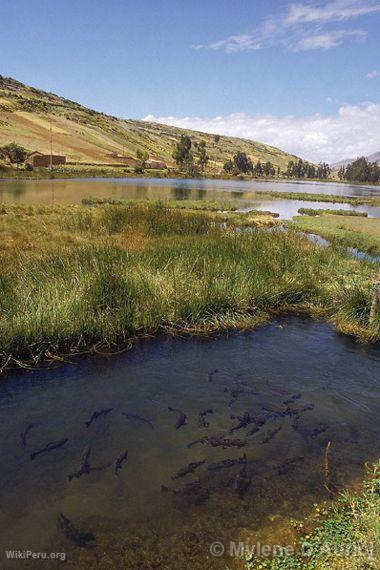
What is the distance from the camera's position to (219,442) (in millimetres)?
7344

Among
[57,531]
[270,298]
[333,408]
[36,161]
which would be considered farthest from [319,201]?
[36,161]

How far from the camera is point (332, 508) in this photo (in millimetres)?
5969

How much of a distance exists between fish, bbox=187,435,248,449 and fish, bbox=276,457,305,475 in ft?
2.50

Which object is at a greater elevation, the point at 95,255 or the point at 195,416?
the point at 95,255

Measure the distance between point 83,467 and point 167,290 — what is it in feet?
21.4

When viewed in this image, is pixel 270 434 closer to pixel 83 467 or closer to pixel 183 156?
pixel 83 467

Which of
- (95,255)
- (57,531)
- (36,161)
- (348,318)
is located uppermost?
(36,161)

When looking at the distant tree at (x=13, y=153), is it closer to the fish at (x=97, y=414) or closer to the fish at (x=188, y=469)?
the fish at (x=97, y=414)

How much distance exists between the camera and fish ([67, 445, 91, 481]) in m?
6.40

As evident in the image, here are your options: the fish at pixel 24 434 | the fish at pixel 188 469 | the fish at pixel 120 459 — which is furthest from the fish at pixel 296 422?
the fish at pixel 24 434

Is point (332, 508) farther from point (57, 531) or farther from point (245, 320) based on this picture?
point (245, 320)

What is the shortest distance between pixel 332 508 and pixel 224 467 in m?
1.73

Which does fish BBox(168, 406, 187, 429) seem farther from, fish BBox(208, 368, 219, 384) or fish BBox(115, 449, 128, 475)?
fish BBox(208, 368, 219, 384)
